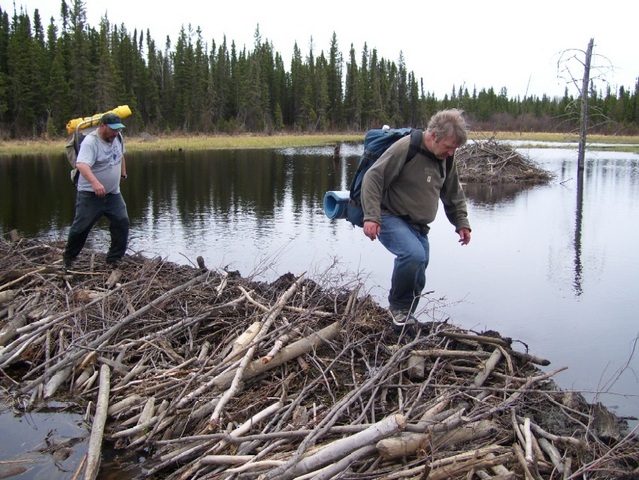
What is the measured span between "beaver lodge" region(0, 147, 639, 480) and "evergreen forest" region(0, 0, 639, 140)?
36.1 metres

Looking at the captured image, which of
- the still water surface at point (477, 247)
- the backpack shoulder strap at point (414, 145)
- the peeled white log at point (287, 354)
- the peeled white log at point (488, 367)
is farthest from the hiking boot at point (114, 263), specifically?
the peeled white log at point (488, 367)

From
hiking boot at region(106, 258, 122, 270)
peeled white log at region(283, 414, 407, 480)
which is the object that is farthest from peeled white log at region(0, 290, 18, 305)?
peeled white log at region(283, 414, 407, 480)

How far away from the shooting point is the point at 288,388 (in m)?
4.44

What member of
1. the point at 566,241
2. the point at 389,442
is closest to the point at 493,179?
the point at 566,241

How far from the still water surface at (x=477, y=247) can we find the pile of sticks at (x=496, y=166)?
106cm

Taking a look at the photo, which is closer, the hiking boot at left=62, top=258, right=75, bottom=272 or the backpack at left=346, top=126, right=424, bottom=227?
the backpack at left=346, top=126, right=424, bottom=227

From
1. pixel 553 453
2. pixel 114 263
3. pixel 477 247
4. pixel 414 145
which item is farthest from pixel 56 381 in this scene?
pixel 477 247

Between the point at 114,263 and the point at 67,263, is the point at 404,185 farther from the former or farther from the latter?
the point at 67,263

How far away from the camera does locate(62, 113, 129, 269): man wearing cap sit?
690 centimetres

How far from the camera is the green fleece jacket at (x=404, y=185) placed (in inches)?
198

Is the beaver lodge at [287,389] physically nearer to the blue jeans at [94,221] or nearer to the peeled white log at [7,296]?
the peeled white log at [7,296]

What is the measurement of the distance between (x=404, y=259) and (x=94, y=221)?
4.12 m

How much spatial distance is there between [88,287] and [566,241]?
9.02 m

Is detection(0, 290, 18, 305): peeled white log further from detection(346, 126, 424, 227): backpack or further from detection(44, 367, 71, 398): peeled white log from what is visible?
detection(346, 126, 424, 227): backpack
